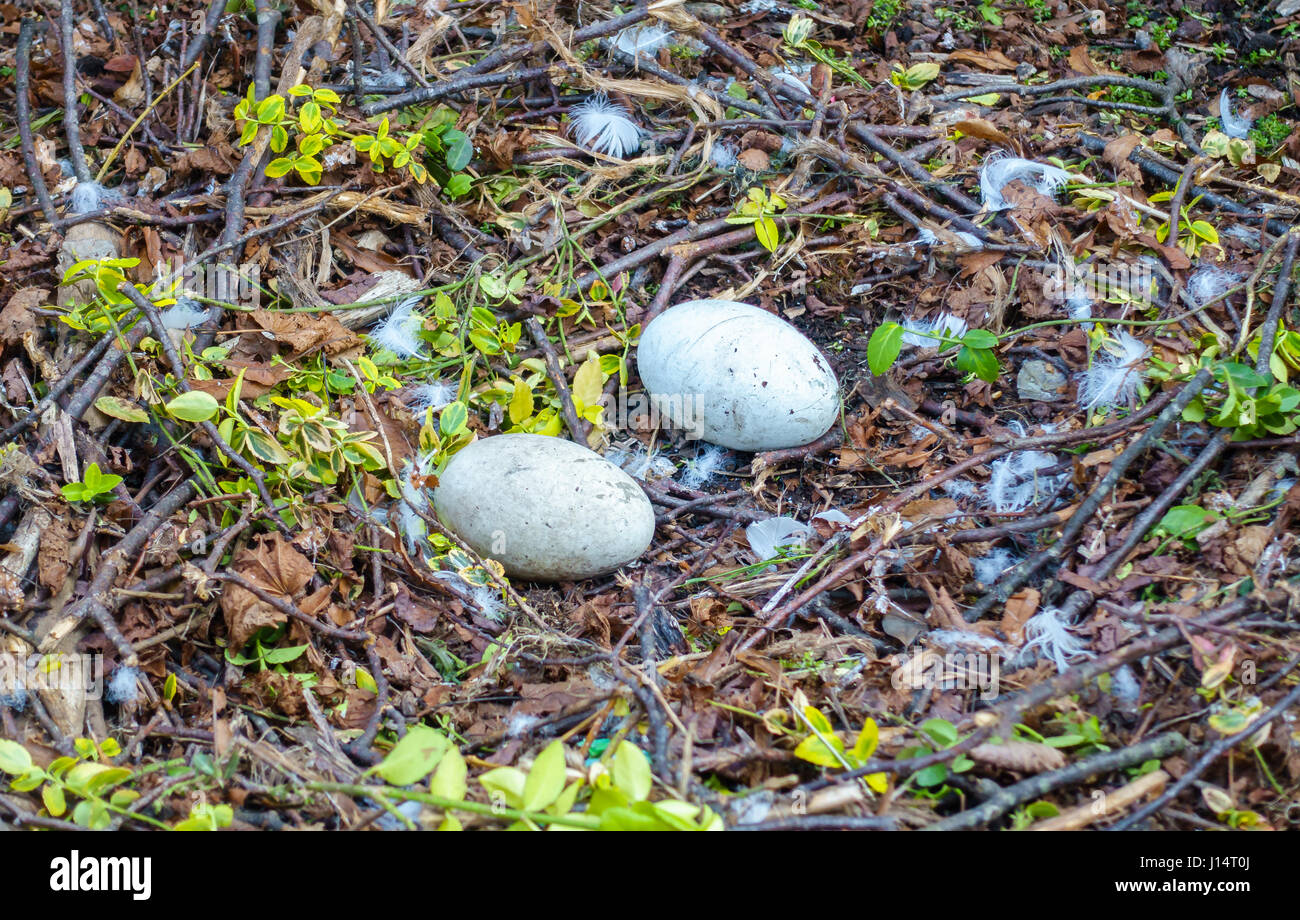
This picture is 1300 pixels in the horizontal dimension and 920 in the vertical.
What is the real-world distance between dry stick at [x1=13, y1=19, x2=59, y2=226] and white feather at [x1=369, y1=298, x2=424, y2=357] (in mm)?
922

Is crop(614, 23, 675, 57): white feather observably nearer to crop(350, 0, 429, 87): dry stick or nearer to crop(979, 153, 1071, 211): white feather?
crop(350, 0, 429, 87): dry stick

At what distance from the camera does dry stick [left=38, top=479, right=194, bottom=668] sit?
6.04 feet

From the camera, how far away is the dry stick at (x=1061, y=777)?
146 cm

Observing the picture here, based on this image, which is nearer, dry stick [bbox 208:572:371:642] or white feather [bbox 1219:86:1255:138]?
dry stick [bbox 208:572:371:642]

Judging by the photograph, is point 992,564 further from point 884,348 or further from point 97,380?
point 97,380

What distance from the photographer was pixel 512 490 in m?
2.24

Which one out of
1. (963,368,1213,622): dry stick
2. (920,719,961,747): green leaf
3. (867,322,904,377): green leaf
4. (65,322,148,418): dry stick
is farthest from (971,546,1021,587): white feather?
(65,322,148,418): dry stick

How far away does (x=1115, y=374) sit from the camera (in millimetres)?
2402

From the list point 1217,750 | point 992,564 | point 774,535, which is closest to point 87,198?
point 774,535

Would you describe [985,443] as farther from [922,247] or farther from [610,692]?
[610,692]

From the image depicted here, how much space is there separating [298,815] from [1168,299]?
2.48 metres

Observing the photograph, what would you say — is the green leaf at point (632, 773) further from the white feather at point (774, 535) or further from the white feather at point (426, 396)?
the white feather at point (426, 396)

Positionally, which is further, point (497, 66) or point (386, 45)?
point (497, 66)

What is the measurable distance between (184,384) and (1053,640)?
1999mm
